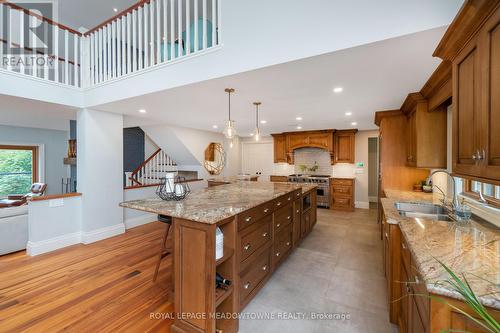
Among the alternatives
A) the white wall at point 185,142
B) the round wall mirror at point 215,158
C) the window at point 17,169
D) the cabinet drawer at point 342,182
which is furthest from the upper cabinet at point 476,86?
the window at point 17,169

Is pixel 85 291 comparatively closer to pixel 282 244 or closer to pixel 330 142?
pixel 282 244

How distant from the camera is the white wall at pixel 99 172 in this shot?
3.67 m

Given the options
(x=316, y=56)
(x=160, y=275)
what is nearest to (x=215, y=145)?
(x=160, y=275)

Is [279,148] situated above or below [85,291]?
above

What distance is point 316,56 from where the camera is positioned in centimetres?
182

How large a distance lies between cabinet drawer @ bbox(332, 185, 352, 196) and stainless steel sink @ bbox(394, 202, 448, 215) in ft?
11.4

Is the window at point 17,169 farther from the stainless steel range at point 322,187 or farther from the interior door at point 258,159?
the stainless steel range at point 322,187

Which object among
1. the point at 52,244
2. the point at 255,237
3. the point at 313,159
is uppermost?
the point at 313,159

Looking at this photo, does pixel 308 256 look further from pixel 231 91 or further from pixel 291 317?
pixel 231 91

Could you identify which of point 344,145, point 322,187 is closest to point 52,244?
point 322,187

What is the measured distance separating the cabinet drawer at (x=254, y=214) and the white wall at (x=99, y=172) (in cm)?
314

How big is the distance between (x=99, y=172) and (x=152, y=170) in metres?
2.44

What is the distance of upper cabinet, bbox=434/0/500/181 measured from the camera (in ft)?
3.54

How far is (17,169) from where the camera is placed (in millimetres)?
6098
